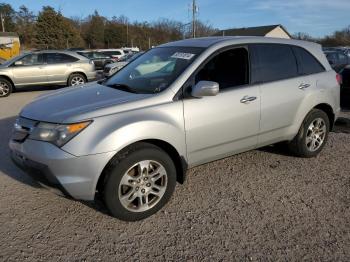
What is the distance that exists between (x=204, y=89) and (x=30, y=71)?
11.3m

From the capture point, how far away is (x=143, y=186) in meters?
3.65

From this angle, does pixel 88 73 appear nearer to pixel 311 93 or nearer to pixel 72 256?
pixel 311 93

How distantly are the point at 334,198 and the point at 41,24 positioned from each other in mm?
60554

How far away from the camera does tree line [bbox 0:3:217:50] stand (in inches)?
2270

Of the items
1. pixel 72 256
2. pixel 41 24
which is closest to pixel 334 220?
pixel 72 256

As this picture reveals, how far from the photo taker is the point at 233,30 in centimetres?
6950

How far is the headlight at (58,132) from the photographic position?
130 inches

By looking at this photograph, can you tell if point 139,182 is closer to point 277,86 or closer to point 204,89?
point 204,89

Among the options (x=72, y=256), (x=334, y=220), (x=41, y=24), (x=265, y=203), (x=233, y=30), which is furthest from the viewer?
(x=233, y=30)

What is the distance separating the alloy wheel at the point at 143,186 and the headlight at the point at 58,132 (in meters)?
0.62

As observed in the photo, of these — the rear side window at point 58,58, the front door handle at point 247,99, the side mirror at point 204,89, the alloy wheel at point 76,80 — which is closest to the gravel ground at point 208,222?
the front door handle at point 247,99

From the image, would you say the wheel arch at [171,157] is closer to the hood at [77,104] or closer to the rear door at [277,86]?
the hood at [77,104]

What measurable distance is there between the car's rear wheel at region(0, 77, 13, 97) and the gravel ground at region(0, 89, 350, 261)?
9018 millimetres

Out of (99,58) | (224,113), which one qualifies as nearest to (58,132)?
(224,113)
